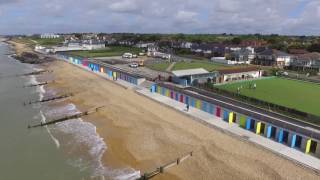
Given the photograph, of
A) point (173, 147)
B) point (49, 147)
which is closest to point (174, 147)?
point (173, 147)

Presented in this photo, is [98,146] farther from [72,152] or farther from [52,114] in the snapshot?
[52,114]

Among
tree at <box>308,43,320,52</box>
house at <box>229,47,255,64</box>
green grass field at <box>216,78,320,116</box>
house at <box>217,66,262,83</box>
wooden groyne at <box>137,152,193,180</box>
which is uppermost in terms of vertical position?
tree at <box>308,43,320,52</box>

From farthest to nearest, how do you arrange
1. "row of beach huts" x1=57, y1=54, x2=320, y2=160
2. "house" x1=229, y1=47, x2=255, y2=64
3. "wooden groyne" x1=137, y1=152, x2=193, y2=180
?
1. "house" x1=229, y1=47, x2=255, y2=64
2. "row of beach huts" x1=57, y1=54, x2=320, y2=160
3. "wooden groyne" x1=137, y1=152, x2=193, y2=180

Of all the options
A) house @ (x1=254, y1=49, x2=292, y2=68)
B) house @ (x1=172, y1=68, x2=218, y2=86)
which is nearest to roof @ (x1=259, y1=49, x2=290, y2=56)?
house @ (x1=254, y1=49, x2=292, y2=68)

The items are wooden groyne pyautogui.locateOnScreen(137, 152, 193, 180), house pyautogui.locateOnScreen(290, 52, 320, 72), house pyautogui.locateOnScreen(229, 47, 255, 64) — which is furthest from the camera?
house pyautogui.locateOnScreen(229, 47, 255, 64)

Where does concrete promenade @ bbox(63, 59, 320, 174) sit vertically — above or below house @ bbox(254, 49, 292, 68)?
below

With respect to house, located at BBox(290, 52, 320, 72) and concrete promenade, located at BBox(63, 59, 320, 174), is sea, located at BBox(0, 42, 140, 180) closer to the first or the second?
concrete promenade, located at BBox(63, 59, 320, 174)

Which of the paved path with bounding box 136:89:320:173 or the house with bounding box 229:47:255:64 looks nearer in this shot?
the paved path with bounding box 136:89:320:173

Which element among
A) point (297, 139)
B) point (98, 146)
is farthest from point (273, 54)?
point (98, 146)

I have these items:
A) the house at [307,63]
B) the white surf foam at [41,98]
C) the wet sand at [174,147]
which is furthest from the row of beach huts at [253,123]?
the house at [307,63]
